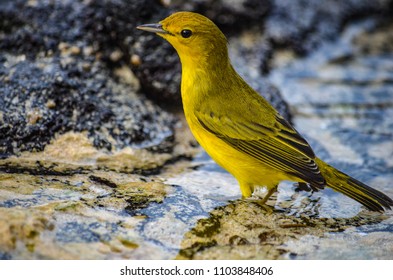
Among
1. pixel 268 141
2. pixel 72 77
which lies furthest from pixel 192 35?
pixel 72 77

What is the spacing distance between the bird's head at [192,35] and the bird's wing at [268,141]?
487 millimetres

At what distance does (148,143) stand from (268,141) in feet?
4.45

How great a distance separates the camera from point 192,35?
4355mm

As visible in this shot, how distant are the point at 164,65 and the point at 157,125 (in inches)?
26.6

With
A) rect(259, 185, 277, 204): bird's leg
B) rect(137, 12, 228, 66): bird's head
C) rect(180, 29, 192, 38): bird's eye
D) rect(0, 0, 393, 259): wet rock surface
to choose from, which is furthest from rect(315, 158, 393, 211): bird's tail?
rect(180, 29, 192, 38): bird's eye

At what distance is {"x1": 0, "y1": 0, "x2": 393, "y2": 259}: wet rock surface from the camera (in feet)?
11.5

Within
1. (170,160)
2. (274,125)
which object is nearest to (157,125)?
(170,160)

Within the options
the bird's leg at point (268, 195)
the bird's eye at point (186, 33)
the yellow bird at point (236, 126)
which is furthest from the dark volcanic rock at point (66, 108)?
the bird's leg at point (268, 195)

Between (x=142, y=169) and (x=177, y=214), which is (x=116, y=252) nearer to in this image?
(x=177, y=214)

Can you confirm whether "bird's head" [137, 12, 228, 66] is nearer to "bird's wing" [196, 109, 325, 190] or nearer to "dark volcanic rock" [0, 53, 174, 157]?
"bird's wing" [196, 109, 325, 190]

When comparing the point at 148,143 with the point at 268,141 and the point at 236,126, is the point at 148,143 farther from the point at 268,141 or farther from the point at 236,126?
the point at 268,141

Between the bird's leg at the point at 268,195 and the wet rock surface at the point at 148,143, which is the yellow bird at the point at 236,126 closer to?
the bird's leg at the point at 268,195

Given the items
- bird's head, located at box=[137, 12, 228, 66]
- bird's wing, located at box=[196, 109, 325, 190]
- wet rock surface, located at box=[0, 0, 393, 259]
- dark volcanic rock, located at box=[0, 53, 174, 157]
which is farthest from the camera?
dark volcanic rock, located at box=[0, 53, 174, 157]

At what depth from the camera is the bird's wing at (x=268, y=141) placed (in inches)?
162
